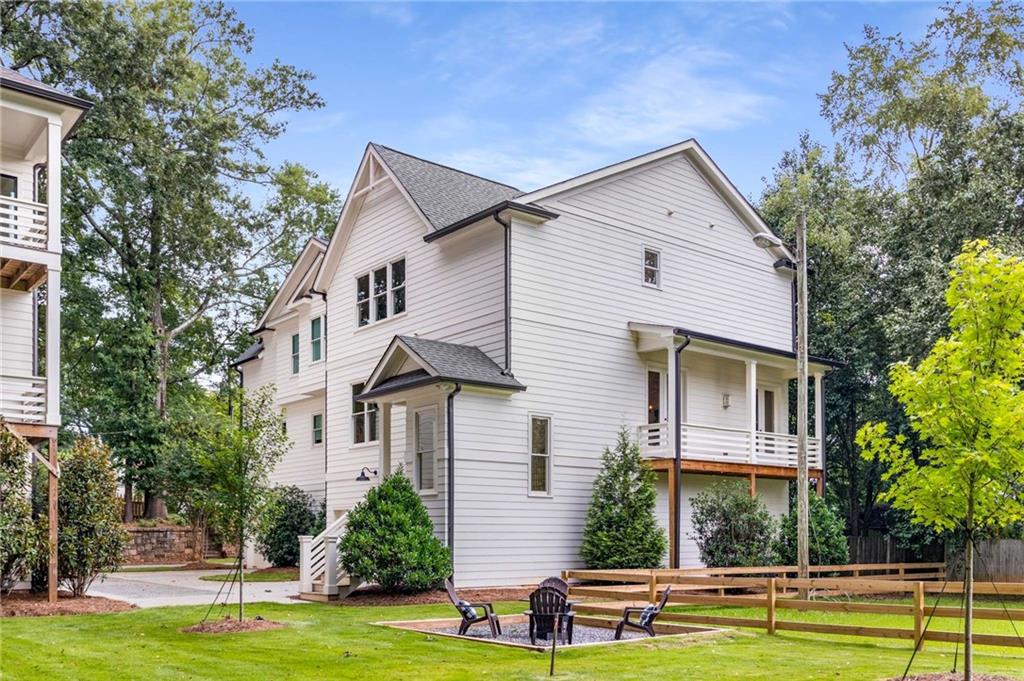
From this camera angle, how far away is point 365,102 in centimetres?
2162

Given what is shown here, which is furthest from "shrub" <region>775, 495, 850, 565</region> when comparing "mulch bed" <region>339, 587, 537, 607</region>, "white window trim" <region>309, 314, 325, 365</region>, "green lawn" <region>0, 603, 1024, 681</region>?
"white window trim" <region>309, 314, 325, 365</region>

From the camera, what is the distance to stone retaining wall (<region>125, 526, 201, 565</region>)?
34969 mm

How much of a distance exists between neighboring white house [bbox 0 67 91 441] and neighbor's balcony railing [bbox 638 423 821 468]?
42.9 feet

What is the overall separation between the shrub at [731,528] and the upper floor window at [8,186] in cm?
1659

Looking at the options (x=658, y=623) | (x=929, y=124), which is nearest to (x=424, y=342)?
(x=658, y=623)

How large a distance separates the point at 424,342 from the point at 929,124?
20526mm

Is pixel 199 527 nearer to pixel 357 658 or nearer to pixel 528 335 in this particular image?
pixel 528 335

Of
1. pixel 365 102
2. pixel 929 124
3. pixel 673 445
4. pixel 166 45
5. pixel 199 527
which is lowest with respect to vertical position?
pixel 199 527

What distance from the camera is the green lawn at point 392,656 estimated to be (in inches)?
402

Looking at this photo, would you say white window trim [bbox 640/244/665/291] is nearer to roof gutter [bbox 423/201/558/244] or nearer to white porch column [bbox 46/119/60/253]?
roof gutter [bbox 423/201/558/244]

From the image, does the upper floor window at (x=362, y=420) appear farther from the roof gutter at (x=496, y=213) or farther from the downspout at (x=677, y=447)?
the downspout at (x=677, y=447)

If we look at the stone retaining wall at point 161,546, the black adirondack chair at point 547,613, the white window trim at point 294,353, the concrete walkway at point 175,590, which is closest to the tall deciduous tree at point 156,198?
the stone retaining wall at point 161,546

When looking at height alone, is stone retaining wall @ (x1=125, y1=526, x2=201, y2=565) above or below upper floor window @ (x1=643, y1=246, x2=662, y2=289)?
below

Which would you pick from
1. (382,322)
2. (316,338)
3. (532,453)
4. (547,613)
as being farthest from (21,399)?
(316,338)
